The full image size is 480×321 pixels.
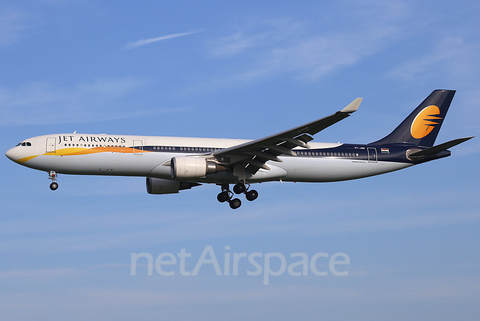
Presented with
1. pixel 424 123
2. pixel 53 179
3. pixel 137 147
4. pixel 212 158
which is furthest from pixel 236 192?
pixel 424 123

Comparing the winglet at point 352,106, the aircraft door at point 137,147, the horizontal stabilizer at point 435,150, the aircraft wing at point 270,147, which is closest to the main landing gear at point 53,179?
the aircraft door at point 137,147

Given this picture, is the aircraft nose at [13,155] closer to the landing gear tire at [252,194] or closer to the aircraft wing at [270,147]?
the aircraft wing at [270,147]

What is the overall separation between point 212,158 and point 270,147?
10.9 feet

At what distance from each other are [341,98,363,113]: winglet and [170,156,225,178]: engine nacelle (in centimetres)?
874

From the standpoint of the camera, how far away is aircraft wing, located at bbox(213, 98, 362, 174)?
28.7 metres

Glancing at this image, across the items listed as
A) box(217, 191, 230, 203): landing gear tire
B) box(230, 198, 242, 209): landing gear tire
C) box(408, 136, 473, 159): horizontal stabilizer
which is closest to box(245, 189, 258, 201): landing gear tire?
box(230, 198, 242, 209): landing gear tire

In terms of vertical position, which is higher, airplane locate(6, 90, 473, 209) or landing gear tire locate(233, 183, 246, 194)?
airplane locate(6, 90, 473, 209)

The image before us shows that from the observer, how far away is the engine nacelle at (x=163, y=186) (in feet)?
119

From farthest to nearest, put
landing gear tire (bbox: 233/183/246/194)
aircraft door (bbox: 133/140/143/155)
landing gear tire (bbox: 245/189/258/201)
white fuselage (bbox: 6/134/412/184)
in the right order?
landing gear tire (bbox: 245/189/258/201)
landing gear tire (bbox: 233/183/246/194)
aircraft door (bbox: 133/140/143/155)
white fuselage (bbox: 6/134/412/184)

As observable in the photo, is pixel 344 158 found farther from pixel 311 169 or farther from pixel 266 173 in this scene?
pixel 266 173

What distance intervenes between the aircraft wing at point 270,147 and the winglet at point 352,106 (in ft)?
1.91

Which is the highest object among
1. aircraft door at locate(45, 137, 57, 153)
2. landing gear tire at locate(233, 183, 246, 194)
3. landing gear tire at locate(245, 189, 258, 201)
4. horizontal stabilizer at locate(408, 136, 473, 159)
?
aircraft door at locate(45, 137, 57, 153)

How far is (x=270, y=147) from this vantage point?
103ft

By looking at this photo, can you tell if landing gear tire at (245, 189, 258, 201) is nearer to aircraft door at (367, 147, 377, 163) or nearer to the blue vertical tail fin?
aircraft door at (367, 147, 377, 163)
